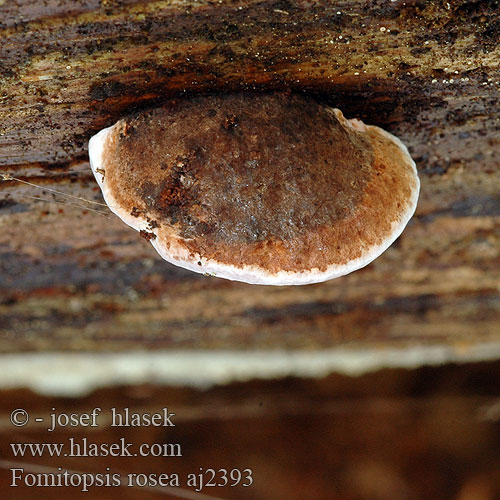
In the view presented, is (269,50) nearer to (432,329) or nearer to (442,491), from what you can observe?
(432,329)

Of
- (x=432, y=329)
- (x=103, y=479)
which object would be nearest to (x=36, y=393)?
(x=103, y=479)

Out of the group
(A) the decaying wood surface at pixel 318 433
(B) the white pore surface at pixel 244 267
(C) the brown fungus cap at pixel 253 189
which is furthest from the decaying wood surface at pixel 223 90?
(A) the decaying wood surface at pixel 318 433

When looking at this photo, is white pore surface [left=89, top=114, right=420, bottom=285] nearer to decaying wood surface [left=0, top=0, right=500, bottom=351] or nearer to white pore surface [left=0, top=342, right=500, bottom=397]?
decaying wood surface [left=0, top=0, right=500, bottom=351]

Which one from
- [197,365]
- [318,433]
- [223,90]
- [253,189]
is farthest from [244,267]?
[318,433]

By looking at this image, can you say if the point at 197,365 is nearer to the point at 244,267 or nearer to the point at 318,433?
the point at 318,433

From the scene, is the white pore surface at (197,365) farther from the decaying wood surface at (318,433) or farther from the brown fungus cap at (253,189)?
the brown fungus cap at (253,189)

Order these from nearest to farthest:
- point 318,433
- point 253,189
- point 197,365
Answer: point 253,189 → point 197,365 → point 318,433

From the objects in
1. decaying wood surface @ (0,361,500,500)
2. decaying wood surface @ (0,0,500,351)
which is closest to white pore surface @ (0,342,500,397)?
decaying wood surface @ (0,361,500,500)
